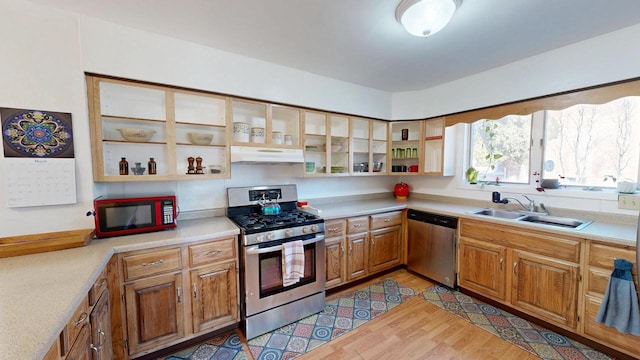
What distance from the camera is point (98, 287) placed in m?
1.37

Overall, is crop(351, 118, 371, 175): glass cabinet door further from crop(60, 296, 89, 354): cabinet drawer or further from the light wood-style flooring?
crop(60, 296, 89, 354): cabinet drawer

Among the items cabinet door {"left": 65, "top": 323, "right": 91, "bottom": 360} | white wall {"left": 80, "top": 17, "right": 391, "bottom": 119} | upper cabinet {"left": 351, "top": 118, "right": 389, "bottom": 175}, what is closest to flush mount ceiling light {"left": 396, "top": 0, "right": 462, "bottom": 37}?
white wall {"left": 80, "top": 17, "right": 391, "bottom": 119}

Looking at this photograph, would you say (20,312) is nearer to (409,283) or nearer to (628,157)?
(409,283)

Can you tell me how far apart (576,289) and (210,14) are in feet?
11.2

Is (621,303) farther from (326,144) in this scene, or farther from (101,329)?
(101,329)

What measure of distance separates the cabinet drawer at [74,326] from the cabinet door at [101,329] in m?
0.12

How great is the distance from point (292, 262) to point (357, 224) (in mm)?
916

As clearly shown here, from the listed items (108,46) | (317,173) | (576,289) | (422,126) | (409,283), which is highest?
(108,46)

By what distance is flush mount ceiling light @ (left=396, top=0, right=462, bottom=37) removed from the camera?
56.7 inches

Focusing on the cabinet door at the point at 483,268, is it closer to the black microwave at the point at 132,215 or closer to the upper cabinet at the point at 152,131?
the upper cabinet at the point at 152,131

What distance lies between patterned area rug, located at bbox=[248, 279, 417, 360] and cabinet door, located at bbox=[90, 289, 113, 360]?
92 cm

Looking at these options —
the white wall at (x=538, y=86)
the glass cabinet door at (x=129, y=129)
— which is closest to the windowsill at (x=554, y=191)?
the white wall at (x=538, y=86)

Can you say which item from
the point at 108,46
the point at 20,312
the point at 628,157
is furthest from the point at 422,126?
the point at 20,312

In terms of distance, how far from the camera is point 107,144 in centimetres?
194
